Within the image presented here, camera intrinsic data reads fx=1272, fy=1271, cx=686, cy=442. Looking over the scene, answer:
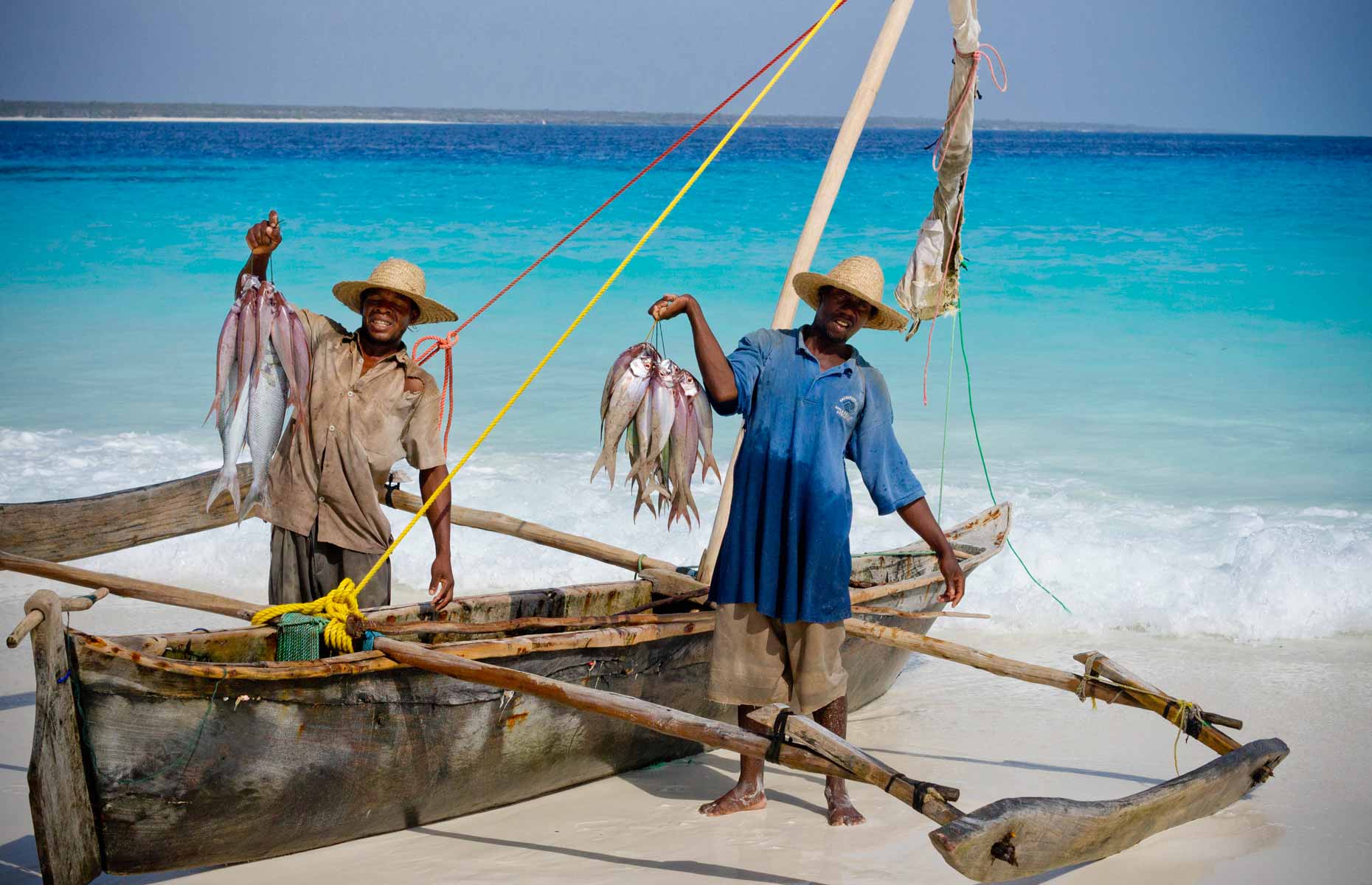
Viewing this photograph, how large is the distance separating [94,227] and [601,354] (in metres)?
14.3

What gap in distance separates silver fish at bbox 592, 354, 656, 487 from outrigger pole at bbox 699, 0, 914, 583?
1.46 ft

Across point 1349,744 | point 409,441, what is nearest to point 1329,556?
point 1349,744

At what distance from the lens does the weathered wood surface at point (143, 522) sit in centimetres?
436

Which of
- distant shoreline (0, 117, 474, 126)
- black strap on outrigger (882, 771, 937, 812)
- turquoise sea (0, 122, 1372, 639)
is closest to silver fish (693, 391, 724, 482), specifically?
black strap on outrigger (882, 771, 937, 812)

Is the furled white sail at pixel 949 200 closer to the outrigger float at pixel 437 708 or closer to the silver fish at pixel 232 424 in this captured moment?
the outrigger float at pixel 437 708

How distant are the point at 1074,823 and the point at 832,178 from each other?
85.2 inches

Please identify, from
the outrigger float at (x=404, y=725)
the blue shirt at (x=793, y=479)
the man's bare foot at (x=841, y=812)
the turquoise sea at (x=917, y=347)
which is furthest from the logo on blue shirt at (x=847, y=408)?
the turquoise sea at (x=917, y=347)

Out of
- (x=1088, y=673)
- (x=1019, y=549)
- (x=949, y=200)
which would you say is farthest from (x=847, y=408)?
(x=1019, y=549)

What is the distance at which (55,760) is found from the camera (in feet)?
9.46

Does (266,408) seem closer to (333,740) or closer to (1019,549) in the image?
(333,740)

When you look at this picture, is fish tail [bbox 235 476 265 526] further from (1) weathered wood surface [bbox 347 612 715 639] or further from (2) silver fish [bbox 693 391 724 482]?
(2) silver fish [bbox 693 391 724 482]

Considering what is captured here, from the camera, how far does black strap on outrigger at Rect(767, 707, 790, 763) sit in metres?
3.24

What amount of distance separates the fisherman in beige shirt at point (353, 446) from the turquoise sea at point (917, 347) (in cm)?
306

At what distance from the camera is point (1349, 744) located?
4.73 meters
